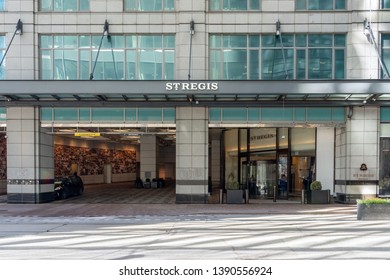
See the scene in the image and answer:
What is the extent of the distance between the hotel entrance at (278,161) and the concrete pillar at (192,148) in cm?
232

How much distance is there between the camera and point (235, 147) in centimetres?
2750

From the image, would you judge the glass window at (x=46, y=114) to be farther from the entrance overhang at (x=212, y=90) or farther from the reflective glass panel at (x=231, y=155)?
the reflective glass panel at (x=231, y=155)

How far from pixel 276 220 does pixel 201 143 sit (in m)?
7.42

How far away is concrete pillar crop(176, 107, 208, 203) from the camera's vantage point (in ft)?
70.0

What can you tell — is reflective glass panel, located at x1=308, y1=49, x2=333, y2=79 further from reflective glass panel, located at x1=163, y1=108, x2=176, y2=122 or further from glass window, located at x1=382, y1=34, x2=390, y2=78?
reflective glass panel, located at x1=163, y1=108, x2=176, y2=122

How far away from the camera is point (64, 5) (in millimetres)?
22219

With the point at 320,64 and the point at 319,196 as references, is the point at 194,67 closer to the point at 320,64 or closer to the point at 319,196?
the point at 320,64

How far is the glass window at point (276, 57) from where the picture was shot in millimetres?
21625

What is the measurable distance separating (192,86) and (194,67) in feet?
9.55

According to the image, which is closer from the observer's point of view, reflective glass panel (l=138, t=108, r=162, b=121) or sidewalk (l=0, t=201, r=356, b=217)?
sidewalk (l=0, t=201, r=356, b=217)

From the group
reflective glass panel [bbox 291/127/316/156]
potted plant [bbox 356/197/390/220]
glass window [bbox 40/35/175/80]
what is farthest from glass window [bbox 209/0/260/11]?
potted plant [bbox 356/197/390/220]

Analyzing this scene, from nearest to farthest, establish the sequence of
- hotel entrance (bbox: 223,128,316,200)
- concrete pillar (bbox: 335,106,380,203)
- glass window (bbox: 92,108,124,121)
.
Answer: concrete pillar (bbox: 335,106,380,203), glass window (bbox: 92,108,124,121), hotel entrance (bbox: 223,128,316,200)

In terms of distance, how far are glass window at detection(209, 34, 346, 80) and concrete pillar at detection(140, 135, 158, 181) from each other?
14610 millimetres

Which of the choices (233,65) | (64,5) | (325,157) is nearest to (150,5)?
(64,5)
